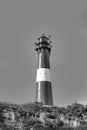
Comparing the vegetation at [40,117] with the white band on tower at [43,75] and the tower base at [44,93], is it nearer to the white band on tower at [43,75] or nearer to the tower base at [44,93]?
the tower base at [44,93]

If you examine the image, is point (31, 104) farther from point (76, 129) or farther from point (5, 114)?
point (76, 129)

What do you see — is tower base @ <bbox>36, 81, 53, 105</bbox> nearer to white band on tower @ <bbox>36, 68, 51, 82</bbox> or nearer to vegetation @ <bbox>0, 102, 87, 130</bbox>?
white band on tower @ <bbox>36, 68, 51, 82</bbox>

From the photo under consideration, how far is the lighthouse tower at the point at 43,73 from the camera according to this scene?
44.1 meters

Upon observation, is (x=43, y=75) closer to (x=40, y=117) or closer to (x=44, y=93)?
(x=44, y=93)

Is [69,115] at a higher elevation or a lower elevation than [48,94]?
lower

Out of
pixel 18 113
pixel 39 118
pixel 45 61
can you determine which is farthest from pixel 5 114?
pixel 45 61

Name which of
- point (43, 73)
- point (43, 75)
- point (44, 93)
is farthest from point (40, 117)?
point (43, 73)

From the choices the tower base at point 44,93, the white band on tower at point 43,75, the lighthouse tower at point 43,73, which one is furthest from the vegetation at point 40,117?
the white band on tower at point 43,75

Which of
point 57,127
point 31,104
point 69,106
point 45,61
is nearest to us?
point 57,127

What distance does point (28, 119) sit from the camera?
1247 inches

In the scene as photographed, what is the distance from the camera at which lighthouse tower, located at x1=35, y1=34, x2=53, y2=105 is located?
44.1m

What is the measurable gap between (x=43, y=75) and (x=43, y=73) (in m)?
0.45

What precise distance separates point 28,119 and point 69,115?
8982 millimetres

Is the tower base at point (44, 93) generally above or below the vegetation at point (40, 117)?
above
